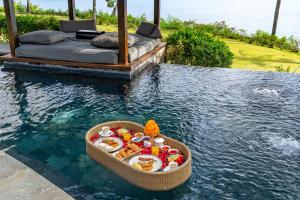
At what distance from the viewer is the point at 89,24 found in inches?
638

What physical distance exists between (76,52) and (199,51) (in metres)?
5.60

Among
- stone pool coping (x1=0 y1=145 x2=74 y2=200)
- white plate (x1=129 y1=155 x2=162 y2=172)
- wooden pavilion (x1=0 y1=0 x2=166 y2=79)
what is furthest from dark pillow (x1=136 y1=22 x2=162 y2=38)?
stone pool coping (x1=0 y1=145 x2=74 y2=200)

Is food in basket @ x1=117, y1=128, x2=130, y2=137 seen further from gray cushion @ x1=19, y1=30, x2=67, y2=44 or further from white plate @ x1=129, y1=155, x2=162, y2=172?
gray cushion @ x1=19, y1=30, x2=67, y2=44

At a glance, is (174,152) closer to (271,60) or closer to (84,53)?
(84,53)

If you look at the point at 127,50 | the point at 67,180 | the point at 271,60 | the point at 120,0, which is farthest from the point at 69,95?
the point at 271,60

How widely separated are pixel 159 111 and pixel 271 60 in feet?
34.6

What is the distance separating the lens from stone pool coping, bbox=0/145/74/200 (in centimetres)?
533

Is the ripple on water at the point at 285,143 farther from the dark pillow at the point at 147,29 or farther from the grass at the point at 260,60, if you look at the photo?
the dark pillow at the point at 147,29

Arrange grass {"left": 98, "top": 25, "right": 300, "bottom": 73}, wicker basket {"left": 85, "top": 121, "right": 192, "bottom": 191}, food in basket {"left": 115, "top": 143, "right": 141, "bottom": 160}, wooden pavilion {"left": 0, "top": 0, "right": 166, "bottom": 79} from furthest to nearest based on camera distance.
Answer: grass {"left": 98, "top": 25, "right": 300, "bottom": 73} → wooden pavilion {"left": 0, "top": 0, "right": 166, "bottom": 79} → food in basket {"left": 115, "top": 143, "right": 141, "bottom": 160} → wicker basket {"left": 85, "top": 121, "right": 192, "bottom": 191}

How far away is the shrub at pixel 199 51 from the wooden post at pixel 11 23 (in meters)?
7.06

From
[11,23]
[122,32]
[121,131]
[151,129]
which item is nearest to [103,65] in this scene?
[122,32]

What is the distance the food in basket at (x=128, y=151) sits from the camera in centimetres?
617

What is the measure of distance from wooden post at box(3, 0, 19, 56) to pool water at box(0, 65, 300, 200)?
56.8 inches

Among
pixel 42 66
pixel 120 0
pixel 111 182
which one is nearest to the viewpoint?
pixel 111 182
